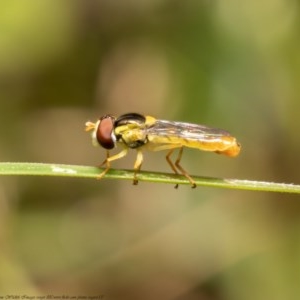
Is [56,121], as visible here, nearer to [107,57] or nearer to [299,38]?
[107,57]

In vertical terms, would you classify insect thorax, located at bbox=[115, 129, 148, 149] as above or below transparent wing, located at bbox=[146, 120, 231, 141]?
below

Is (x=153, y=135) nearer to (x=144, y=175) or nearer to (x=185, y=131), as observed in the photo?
(x=185, y=131)

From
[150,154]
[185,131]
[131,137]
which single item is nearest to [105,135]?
[131,137]

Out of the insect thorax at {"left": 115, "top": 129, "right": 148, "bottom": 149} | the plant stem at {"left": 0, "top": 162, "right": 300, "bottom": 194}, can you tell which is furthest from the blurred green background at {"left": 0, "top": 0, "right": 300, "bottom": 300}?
the plant stem at {"left": 0, "top": 162, "right": 300, "bottom": 194}

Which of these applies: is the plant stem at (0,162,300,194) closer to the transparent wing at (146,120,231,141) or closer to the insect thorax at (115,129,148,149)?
the transparent wing at (146,120,231,141)

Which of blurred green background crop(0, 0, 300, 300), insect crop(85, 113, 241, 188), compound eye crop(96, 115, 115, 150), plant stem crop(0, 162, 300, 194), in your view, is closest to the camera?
plant stem crop(0, 162, 300, 194)

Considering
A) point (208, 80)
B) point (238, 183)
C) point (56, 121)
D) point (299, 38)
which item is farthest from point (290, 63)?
point (238, 183)
